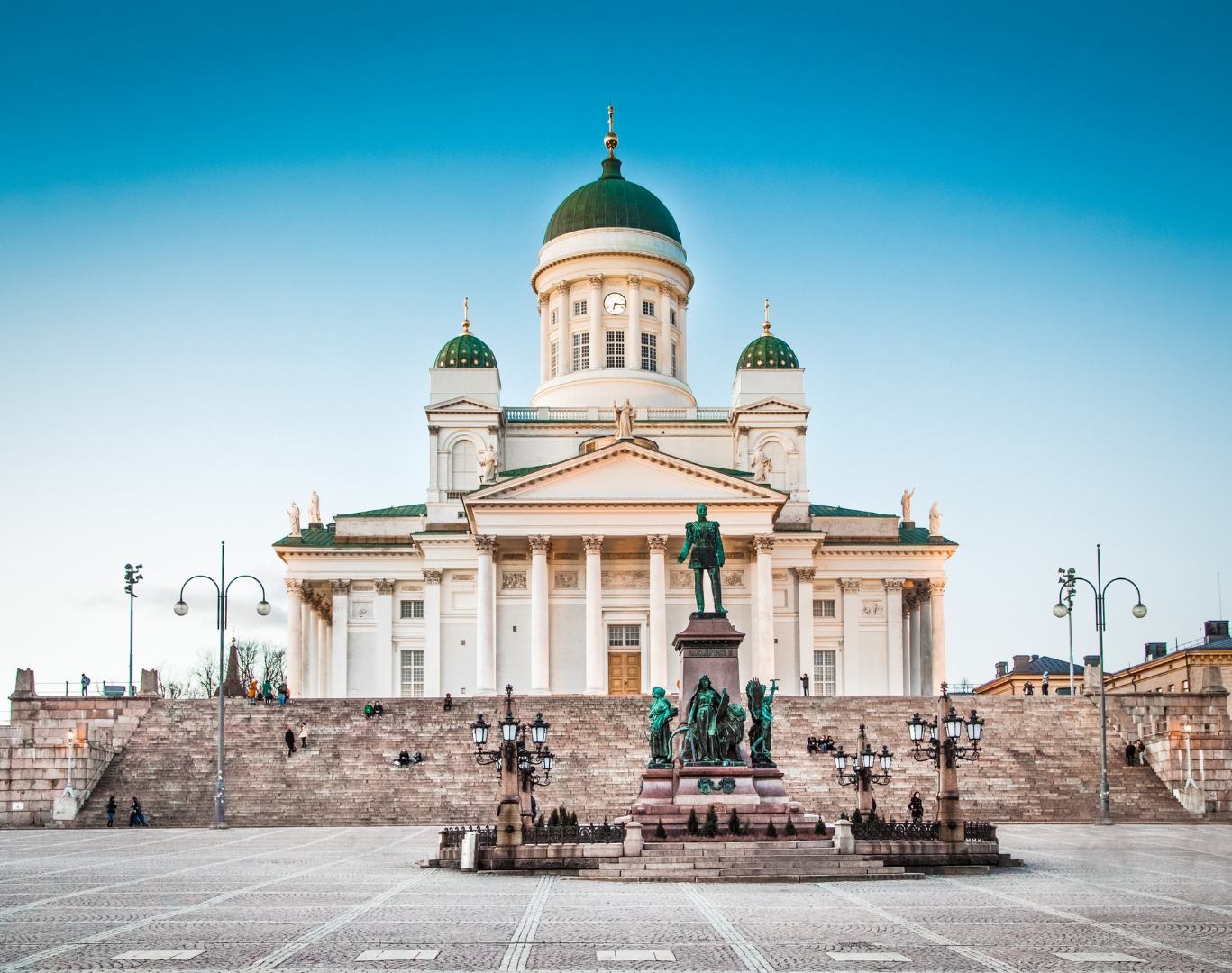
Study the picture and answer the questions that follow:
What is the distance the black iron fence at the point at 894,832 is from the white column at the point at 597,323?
177 ft

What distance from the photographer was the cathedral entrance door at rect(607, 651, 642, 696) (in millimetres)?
68250

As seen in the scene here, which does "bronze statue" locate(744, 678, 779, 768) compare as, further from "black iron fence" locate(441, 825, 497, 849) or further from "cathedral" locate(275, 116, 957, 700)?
"cathedral" locate(275, 116, 957, 700)

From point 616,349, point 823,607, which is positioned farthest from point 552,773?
point 616,349

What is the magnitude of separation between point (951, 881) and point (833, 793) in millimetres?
21116

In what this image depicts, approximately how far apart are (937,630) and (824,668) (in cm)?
563

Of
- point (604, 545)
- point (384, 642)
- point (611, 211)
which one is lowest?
point (384, 642)

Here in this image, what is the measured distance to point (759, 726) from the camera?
2950cm

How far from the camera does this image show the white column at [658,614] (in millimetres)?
64938

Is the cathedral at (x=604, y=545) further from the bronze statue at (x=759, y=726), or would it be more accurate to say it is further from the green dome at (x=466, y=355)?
the bronze statue at (x=759, y=726)

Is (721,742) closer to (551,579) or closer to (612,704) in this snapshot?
(612,704)

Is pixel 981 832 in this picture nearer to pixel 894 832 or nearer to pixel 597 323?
pixel 894 832

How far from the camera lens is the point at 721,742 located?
93.9 feet

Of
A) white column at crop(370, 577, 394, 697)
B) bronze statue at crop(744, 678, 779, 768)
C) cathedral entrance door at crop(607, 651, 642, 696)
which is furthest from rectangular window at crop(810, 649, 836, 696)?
bronze statue at crop(744, 678, 779, 768)

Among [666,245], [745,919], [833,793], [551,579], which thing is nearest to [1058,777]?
[833,793]
